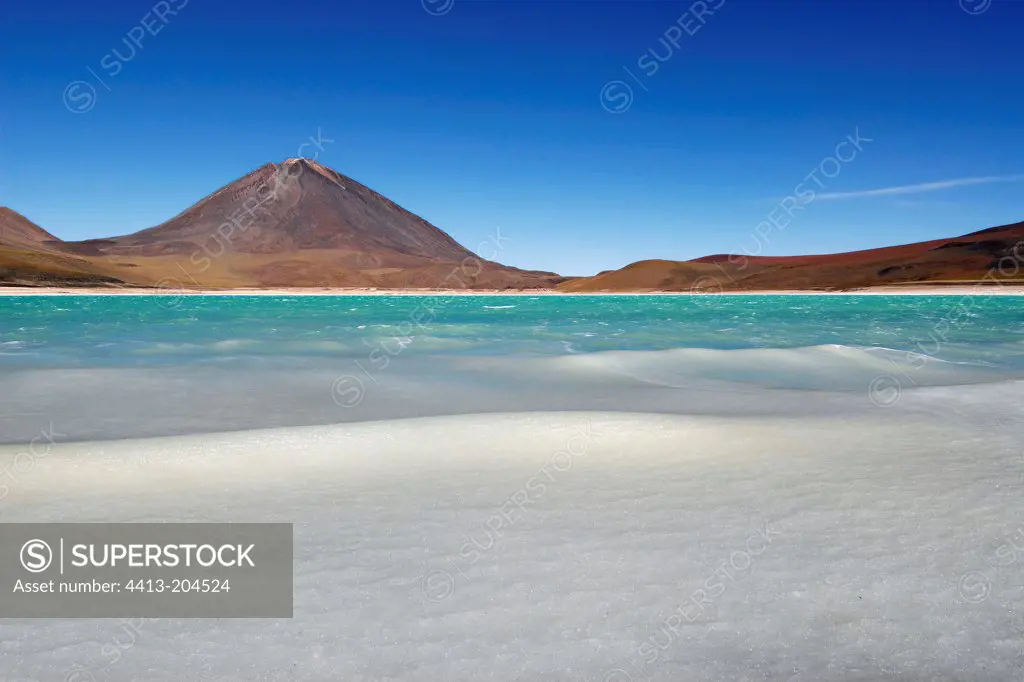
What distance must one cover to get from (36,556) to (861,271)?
179460 millimetres

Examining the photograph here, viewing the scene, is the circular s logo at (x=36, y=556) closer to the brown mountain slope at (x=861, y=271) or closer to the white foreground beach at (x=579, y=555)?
the white foreground beach at (x=579, y=555)

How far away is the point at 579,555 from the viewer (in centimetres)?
387

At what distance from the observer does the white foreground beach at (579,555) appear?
9.61 ft

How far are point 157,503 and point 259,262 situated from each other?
682ft

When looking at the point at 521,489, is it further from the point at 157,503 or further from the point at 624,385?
the point at 624,385

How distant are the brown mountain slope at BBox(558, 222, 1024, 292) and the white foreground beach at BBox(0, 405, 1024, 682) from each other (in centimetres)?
14149

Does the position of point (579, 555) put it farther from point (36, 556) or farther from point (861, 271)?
point (861, 271)

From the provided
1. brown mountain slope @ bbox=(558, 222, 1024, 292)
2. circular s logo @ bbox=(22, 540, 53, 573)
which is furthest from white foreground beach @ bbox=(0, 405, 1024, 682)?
brown mountain slope @ bbox=(558, 222, 1024, 292)

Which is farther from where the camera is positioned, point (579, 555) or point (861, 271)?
point (861, 271)

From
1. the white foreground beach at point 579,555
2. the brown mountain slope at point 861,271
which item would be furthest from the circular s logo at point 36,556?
the brown mountain slope at point 861,271

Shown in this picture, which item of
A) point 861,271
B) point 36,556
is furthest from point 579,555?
point 861,271

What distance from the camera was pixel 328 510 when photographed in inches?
186

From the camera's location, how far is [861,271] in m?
160

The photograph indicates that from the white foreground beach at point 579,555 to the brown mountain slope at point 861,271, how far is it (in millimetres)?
141489
